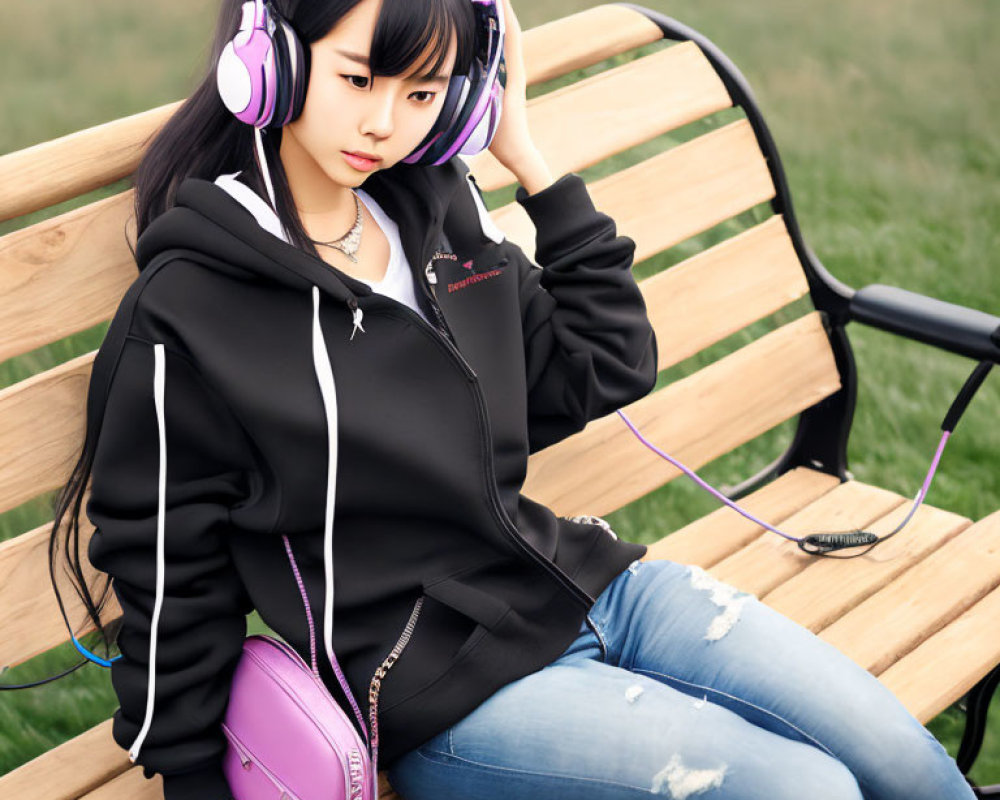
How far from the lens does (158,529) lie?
6.35ft

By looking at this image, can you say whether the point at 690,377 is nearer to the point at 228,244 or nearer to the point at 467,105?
the point at 467,105

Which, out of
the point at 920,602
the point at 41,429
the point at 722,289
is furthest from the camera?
the point at 722,289

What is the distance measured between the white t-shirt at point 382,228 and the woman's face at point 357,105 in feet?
0.36

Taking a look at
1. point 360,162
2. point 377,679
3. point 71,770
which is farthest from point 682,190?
point 71,770

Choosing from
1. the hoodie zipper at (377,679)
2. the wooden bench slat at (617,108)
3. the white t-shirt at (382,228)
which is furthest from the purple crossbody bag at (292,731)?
the wooden bench slat at (617,108)

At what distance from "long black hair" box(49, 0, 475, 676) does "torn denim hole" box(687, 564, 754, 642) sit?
863 millimetres

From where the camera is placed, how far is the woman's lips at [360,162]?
2000 mm

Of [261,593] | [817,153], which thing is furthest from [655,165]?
[817,153]

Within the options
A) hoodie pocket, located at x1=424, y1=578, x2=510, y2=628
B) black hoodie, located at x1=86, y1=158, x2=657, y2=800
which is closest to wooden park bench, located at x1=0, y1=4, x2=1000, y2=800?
black hoodie, located at x1=86, y1=158, x2=657, y2=800

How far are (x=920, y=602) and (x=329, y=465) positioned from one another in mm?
1361

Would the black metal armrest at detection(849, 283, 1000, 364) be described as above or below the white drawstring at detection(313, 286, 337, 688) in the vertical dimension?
below

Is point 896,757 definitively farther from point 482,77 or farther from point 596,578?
point 482,77

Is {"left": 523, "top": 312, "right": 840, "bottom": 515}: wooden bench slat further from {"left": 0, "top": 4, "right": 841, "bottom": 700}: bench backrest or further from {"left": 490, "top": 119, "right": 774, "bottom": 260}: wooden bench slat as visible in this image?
{"left": 490, "top": 119, "right": 774, "bottom": 260}: wooden bench slat

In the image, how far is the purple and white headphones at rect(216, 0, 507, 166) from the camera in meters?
1.82
